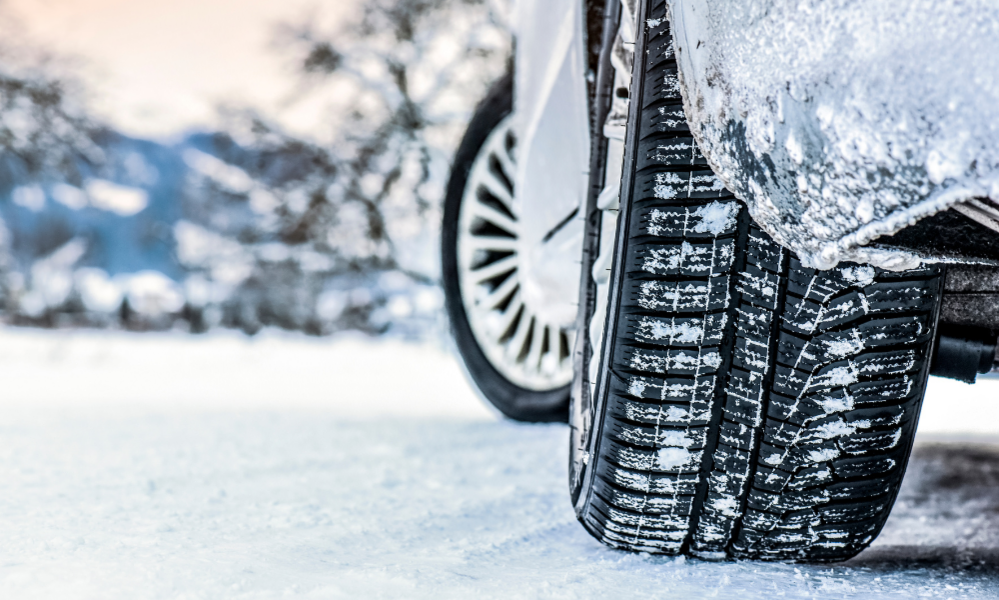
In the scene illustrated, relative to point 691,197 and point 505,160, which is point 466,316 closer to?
point 505,160

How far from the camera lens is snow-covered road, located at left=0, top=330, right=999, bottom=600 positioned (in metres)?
0.84

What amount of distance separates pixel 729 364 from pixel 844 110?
38cm

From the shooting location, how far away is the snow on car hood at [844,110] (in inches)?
20.8

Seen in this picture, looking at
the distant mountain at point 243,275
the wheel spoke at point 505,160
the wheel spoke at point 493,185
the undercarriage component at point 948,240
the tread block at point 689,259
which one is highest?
the wheel spoke at point 505,160

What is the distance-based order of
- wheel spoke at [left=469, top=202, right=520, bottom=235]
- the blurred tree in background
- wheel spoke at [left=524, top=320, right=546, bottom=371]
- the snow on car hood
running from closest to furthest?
the snow on car hood < wheel spoke at [left=524, top=320, right=546, bottom=371] < wheel spoke at [left=469, top=202, right=520, bottom=235] < the blurred tree in background

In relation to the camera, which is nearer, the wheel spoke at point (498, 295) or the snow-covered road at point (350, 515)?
the snow-covered road at point (350, 515)

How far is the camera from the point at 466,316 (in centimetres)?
255

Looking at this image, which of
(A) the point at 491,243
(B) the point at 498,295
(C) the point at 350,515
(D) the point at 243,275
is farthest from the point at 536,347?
(D) the point at 243,275

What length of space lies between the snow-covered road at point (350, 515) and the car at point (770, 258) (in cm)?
11

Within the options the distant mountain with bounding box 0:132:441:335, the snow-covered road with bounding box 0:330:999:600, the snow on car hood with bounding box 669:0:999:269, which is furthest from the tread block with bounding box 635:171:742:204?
the distant mountain with bounding box 0:132:441:335

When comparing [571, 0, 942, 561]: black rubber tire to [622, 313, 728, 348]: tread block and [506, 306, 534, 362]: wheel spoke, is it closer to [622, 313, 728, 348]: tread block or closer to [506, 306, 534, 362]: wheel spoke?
[622, 313, 728, 348]: tread block

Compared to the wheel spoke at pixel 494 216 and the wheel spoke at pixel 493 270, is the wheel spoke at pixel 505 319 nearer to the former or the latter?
the wheel spoke at pixel 493 270

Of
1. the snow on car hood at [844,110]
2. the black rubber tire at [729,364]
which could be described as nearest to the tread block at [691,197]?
the black rubber tire at [729,364]

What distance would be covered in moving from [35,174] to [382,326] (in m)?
6.04
